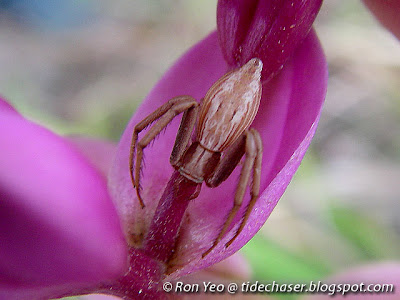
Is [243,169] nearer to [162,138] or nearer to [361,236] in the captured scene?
[162,138]

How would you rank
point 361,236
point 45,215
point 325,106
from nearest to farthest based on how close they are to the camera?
point 45,215 → point 361,236 → point 325,106

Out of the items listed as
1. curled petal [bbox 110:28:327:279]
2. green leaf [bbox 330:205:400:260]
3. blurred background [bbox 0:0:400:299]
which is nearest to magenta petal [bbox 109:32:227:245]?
curled petal [bbox 110:28:327:279]

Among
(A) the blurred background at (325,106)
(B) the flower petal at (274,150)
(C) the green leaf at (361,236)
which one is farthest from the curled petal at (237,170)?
(C) the green leaf at (361,236)

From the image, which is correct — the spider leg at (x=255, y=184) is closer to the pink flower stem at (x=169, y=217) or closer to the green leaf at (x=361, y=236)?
the pink flower stem at (x=169, y=217)

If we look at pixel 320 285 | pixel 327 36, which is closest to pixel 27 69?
pixel 327 36

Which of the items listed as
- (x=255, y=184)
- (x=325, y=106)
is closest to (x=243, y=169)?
(x=255, y=184)

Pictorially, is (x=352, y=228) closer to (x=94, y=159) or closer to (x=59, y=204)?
(x=94, y=159)
